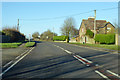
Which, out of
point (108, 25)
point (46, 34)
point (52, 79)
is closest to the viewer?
point (52, 79)

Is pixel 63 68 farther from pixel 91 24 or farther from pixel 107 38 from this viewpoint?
pixel 91 24

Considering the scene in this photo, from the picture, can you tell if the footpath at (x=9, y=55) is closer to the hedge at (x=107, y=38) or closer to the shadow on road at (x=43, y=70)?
the shadow on road at (x=43, y=70)

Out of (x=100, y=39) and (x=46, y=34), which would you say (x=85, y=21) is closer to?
(x=100, y=39)

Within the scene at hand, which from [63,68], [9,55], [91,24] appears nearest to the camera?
[63,68]

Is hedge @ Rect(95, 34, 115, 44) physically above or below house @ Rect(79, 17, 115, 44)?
below

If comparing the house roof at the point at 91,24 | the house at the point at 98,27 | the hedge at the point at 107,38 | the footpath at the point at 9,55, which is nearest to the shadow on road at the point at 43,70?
the footpath at the point at 9,55

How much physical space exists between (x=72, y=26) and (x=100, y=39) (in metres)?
33.3

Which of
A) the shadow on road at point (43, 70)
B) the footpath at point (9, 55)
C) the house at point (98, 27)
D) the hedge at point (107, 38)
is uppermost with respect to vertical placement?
the house at point (98, 27)

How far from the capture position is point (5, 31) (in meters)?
33.6

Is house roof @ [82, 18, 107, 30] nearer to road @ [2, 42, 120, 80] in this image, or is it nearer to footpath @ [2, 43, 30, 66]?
footpath @ [2, 43, 30, 66]

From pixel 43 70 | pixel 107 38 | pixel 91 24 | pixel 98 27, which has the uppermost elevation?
pixel 91 24

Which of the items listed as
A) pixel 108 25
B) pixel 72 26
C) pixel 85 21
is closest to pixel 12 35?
pixel 85 21

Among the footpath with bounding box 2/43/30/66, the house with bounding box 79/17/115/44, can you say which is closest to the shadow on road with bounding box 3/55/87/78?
the footpath with bounding box 2/43/30/66

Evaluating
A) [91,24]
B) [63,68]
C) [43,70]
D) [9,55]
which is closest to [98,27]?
[91,24]
